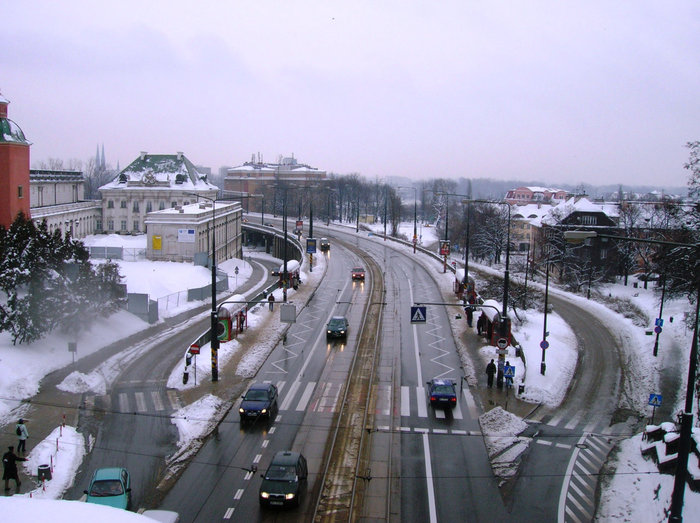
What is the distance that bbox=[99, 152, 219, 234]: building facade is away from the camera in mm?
84062

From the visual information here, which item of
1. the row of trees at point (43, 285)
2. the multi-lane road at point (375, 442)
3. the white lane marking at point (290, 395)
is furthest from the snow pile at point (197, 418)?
the row of trees at point (43, 285)

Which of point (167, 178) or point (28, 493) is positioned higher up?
point (167, 178)

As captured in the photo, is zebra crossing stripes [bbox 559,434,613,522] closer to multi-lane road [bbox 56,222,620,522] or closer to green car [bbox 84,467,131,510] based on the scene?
multi-lane road [bbox 56,222,620,522]

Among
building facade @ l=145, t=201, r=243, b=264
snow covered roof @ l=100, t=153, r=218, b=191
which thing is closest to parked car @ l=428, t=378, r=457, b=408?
building facade @ l=145, t=201, r=243, b=264

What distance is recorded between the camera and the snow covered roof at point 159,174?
86875mm

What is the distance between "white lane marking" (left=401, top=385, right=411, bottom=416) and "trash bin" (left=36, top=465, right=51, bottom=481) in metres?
14.0

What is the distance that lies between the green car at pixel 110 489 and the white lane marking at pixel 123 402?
8.49m

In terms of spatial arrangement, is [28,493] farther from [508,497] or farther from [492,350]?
[492,350]

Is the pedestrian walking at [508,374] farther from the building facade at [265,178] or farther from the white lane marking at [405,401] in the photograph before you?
the building facade at [265,178]

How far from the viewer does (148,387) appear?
30.2m

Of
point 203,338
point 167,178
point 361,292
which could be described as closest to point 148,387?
point 203,338

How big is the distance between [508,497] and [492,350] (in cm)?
1810

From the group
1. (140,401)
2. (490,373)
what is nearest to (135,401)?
(140,401)

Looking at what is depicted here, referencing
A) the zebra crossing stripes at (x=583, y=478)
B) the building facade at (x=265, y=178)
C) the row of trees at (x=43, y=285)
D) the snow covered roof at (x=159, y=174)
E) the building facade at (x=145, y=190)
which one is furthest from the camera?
the building facade at (x=265, y=178)
